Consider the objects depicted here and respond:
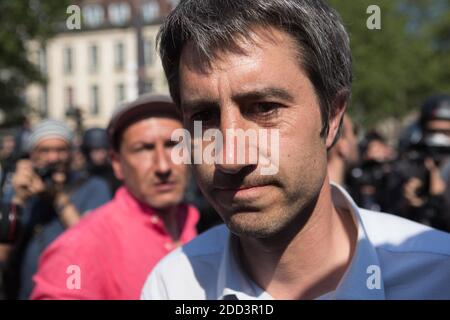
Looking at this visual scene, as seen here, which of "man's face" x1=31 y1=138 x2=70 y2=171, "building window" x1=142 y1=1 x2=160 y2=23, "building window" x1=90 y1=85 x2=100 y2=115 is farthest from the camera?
"building window" x1=90 y1=85 x2=100 y2=115

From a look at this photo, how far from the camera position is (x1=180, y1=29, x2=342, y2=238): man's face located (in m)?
1.54

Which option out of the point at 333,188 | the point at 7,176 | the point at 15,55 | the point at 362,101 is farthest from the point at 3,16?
the point at 333,188

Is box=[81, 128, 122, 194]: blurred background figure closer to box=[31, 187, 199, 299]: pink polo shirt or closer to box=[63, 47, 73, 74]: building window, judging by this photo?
box=[31, 187, 199, 299]: pink polo shirt

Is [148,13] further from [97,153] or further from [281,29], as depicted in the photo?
[281,29]

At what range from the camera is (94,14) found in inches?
2448

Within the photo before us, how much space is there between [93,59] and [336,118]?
5797 centimetres

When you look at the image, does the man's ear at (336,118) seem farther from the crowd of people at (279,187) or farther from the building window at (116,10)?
the building window at (116,10)

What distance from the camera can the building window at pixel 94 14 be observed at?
58.6 metres

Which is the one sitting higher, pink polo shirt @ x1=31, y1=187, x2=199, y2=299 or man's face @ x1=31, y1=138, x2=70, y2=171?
man's face @ x1=31, y1=138, x2=70, y2=171

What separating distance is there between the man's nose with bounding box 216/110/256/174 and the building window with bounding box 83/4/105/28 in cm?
5850

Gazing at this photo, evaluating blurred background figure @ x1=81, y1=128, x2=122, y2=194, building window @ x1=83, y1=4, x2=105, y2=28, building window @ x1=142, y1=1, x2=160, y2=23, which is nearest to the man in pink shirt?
building window @ x1=142, y1=1, x2=160, y2=23

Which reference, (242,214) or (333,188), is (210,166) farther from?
(333,188)

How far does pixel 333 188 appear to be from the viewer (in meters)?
1.95

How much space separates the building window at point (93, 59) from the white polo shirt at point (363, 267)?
57.2 m
